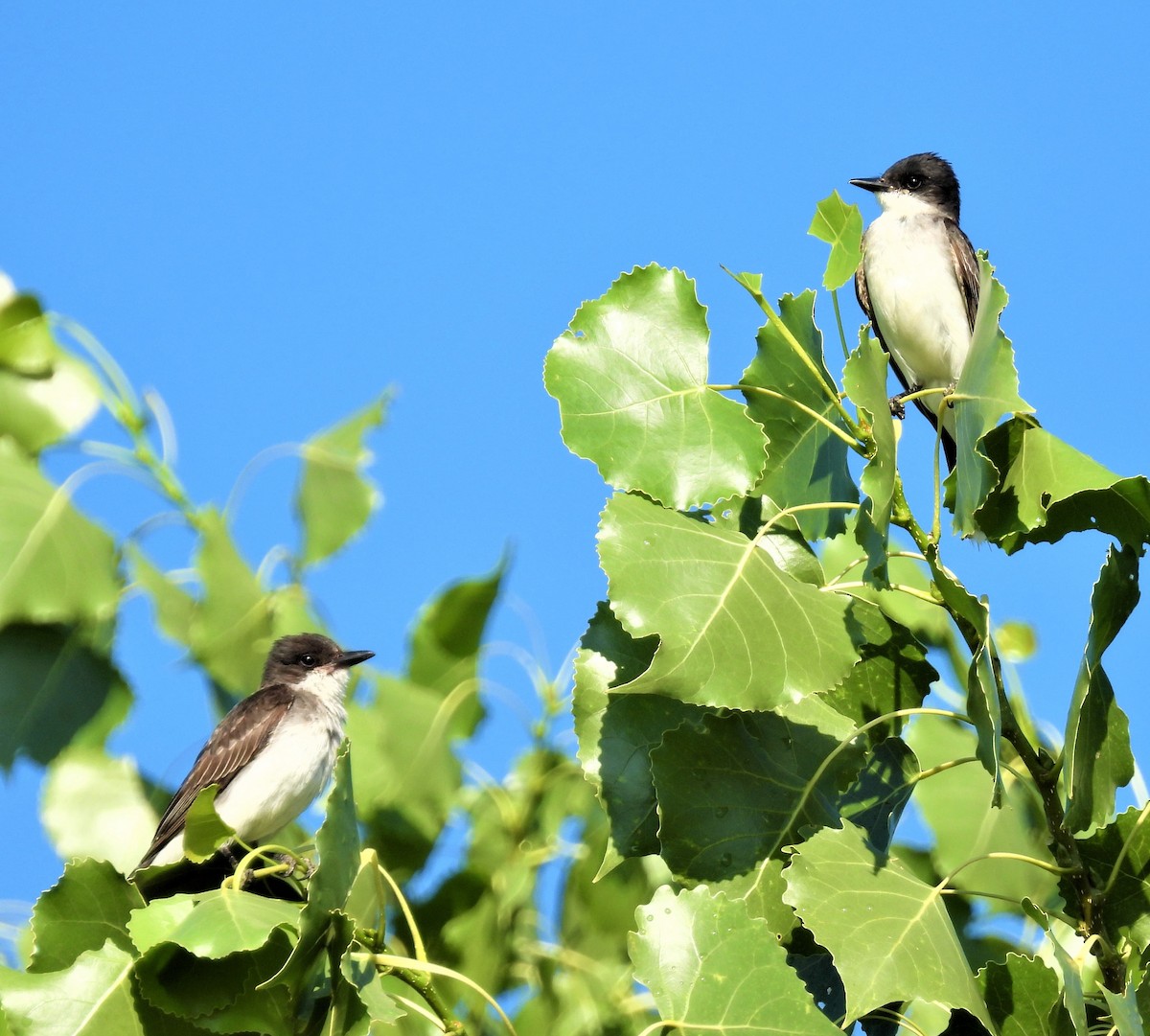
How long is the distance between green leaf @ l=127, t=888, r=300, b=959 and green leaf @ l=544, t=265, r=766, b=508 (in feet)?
3.67

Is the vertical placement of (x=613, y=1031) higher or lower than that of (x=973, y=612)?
lower

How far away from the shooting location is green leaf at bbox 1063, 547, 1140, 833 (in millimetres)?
2881

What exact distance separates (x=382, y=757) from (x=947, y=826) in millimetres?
1814

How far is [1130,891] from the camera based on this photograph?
2.98 meters

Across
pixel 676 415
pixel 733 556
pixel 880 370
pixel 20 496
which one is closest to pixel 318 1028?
pixel 733 556

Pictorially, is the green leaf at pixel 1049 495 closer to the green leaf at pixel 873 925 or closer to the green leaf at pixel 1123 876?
the green leaf at pixel 1123 876

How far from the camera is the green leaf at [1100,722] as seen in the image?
2.88 m

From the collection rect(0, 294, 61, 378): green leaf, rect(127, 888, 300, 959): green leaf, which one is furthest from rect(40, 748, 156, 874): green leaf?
rect(127, 888, 300, 959): green leaf

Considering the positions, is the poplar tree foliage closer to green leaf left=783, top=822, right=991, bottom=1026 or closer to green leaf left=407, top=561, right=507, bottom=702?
green leaf left=783, top=822, right=991, bottom=1026

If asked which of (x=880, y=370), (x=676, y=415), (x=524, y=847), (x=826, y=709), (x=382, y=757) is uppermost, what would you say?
(x=880, y=370)

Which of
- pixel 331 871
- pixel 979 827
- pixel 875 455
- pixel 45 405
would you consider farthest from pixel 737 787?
pixel 45 405

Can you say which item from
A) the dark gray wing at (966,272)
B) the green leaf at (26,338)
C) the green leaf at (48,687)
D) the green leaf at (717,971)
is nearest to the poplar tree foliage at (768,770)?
the green leaf at (717,971)

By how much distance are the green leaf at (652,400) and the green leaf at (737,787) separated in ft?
1.64

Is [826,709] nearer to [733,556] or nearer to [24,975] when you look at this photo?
[733,556]
